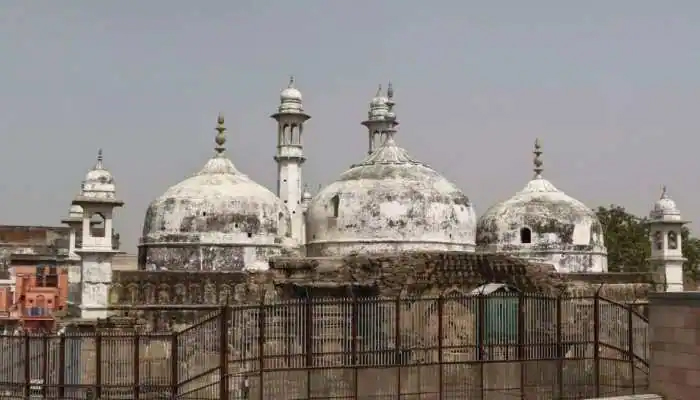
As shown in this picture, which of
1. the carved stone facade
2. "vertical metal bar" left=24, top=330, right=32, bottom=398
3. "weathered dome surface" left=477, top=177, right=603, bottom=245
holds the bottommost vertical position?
"vertical metal bar" left=24, top=330, right=32, bottom=398

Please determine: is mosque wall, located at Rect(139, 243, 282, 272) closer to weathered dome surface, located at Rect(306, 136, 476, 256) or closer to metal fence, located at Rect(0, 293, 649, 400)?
weathered dome surface, located at Rect(306, 136, 476, 256)

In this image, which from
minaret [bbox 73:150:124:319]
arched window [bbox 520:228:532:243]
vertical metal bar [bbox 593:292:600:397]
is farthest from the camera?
arched window [bbox 520:228:532:243]

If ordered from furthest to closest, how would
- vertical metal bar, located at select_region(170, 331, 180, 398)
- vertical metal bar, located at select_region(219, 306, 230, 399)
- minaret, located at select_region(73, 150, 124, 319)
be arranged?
minaret, located at select_region(73, 150, 124, 319) < vertical metal bar, located at select_region(170, 331, 180, 398) < vertical metal bar, located at select_region(219, 306, 230, 399)

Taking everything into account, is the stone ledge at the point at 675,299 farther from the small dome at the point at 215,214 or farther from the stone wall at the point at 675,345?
the small dome at the point at 215,214

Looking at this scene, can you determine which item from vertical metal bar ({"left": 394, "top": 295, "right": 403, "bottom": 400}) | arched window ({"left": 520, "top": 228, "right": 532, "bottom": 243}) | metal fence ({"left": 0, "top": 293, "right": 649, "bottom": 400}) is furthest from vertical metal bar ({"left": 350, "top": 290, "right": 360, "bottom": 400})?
arched window ({"left": 520, "top": 228, "right": 532, "bottom": 243})

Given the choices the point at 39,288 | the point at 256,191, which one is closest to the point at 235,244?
the point at 256,191

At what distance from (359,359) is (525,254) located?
15835 mm

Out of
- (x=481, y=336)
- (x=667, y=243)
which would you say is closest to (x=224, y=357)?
(x=481, y=336)

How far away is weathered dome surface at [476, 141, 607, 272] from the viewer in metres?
27.6

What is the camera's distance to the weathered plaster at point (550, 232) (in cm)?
2758

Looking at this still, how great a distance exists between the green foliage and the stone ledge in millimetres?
27466

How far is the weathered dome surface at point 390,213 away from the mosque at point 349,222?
0.02m

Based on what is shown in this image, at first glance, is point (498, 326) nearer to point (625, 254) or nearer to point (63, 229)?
point (625, 254)

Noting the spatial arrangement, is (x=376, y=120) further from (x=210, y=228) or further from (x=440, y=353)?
(x=440, y=353)
